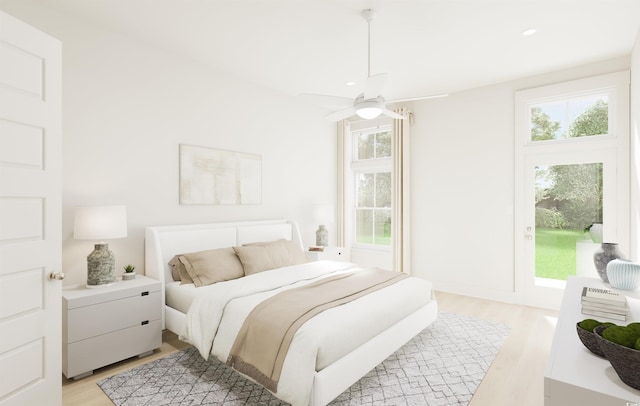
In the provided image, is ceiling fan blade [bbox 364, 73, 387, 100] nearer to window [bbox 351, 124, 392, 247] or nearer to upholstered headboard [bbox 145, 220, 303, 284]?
upholstered headboard [bbox 145, 220, 303, 284]

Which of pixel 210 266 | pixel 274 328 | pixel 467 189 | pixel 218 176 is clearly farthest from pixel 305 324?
pixel 467 189

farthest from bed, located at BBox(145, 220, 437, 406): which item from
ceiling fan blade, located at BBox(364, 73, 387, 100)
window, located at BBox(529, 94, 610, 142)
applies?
window, located at BBox(529, 94, 610, 142)

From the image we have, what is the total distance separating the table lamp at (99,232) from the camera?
8.82 feet

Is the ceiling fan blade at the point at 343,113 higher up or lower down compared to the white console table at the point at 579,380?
higher up

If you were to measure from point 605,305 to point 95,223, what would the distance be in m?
3.58

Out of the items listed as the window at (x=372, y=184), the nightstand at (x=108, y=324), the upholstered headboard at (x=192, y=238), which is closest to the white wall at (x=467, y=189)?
the window at (x=372, y=184)

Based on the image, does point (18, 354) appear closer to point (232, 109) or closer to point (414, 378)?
point (414, 378)

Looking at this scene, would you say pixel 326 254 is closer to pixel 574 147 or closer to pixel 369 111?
pixel 369 111

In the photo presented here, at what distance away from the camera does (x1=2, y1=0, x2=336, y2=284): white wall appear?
2906 mm

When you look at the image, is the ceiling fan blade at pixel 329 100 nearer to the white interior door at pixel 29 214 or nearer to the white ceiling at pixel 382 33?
the white ceiling at pixel 382 33

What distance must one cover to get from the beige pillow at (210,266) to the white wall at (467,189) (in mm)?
3063

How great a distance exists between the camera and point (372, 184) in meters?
5.85

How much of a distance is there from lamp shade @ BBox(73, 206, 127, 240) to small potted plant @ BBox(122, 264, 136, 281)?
1.45 ft

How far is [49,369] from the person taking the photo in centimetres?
195
